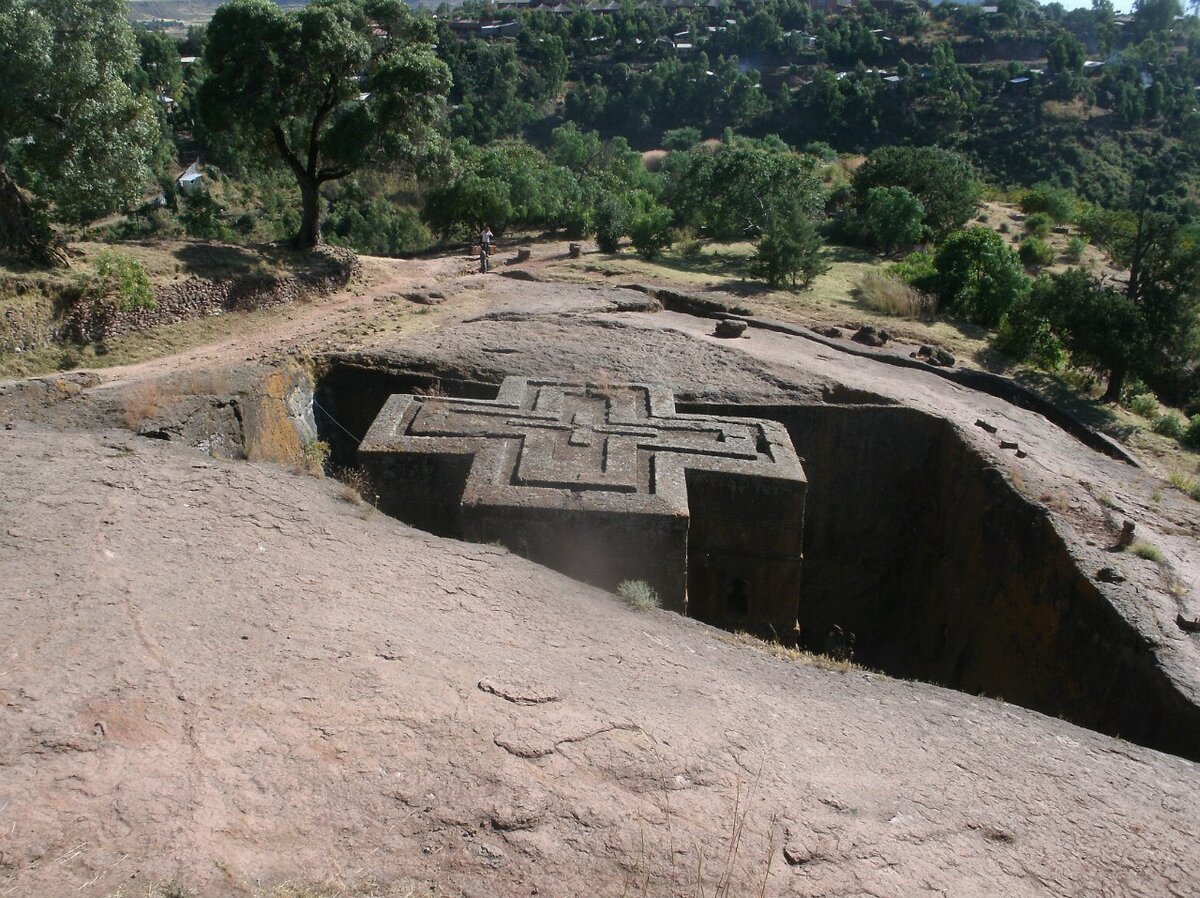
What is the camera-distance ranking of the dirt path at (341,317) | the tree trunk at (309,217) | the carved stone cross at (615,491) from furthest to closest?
the tree trunk at (309,217) → the dirt path at (341,317) → the carved stone cross at (615,491)

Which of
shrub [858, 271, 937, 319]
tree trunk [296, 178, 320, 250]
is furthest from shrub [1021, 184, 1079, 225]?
tree trunk [296, 178, 320, 250]

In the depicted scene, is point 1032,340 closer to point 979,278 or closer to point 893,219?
point 979,278

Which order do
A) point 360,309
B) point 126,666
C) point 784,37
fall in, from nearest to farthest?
point 126,666 < point 360,309 < point 784,37

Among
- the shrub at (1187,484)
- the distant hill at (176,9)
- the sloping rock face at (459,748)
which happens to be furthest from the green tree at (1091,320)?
the distant hill at (176,9)

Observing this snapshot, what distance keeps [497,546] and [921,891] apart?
3916 mm

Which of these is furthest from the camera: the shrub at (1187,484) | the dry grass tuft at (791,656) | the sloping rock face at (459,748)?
the shrub at (1187,484)

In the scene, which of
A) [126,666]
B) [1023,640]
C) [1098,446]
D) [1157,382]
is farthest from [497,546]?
[1157,382]

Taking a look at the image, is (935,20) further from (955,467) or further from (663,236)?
(955,467)

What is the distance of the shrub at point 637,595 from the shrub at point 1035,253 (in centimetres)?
2001

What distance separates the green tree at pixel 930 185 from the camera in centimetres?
2545

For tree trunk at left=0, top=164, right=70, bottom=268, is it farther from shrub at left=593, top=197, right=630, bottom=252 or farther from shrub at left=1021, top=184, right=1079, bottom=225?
shrub at left=1021, top=184, right=1079, bottom=225

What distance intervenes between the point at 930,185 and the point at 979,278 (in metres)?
8.82

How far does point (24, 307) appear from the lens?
37.7 feet

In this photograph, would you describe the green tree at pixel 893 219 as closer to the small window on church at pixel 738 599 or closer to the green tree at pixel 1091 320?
the green tree at pixel 1091 320
